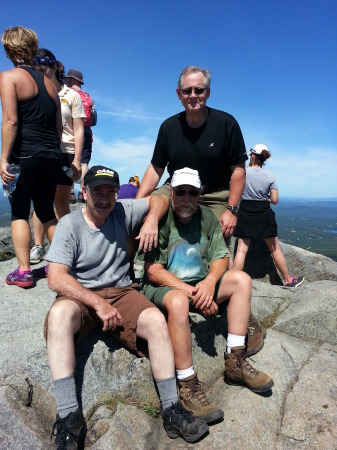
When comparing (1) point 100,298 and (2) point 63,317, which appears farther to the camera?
(1) point 100,298

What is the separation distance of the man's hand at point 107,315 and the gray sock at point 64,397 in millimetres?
737

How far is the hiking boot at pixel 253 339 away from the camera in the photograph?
17.5ft

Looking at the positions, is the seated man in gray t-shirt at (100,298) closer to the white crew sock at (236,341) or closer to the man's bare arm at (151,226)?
the man's bare arm at (151,226)

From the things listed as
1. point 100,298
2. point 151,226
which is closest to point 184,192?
point 151,226

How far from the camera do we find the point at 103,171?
4.41 m

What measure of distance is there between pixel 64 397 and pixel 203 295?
2.00 metres

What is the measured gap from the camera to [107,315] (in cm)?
406

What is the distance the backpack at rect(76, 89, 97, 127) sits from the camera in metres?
9.70

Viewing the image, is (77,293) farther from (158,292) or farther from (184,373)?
(184,373)

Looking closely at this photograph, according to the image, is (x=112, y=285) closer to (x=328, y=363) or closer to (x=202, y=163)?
(x=202, y=163)

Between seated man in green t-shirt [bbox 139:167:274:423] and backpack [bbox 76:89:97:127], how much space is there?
20.0 ft

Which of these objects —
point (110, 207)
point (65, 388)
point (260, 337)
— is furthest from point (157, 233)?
point (260, 337)

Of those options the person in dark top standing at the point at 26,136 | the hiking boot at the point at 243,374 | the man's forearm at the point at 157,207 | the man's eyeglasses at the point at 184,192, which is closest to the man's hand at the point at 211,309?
the hiking boot at the point at 243,374

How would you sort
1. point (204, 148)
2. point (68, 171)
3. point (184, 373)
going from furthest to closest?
point (68, 171) → point (204, 148) → point (184, 373)
